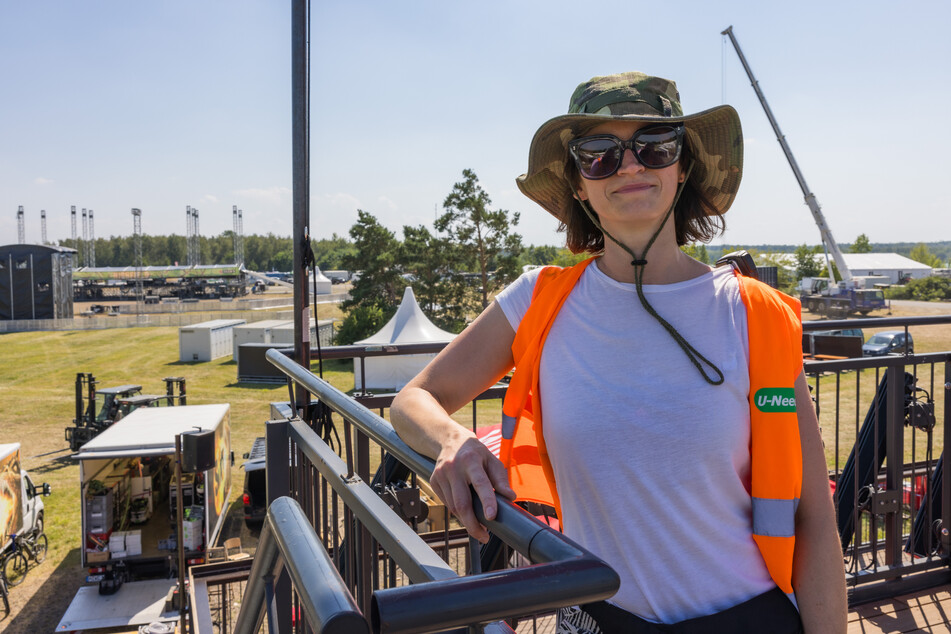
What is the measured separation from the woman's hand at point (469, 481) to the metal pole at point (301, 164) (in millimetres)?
2155

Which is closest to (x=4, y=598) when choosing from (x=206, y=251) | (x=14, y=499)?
(x=14, y=499)

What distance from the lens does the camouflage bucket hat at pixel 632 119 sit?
1.29 metres

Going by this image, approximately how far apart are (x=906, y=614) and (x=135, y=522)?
12312 millimetres

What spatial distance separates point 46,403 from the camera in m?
26.6

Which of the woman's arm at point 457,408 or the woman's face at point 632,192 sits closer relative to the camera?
the woman's arm at point 457,408

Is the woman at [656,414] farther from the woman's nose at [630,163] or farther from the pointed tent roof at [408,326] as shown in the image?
the pointed tent roof at [408,326]

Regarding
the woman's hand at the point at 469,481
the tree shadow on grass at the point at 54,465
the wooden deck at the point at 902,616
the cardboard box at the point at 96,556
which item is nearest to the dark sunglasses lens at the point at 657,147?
the woman's hand at the point at 469,481

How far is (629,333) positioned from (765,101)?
44442 mm

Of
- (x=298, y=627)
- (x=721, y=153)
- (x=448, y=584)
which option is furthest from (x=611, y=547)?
(x=298, y=627)

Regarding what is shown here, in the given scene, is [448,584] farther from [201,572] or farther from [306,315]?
[201,572]

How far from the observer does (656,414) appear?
114 centimetres

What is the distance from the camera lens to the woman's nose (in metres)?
1.28

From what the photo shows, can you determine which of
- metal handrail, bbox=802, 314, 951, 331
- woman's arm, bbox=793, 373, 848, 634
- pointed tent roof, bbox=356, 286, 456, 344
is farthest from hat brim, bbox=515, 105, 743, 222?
pointed tent roof, bbox=356, 286, 456, 344

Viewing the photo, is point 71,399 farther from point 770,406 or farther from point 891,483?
point 770,406
